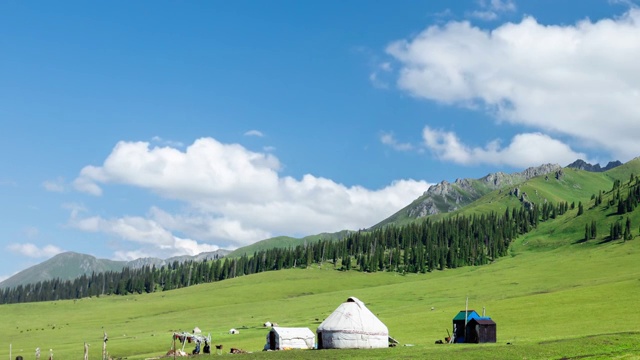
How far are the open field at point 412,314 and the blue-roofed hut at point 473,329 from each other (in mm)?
1757

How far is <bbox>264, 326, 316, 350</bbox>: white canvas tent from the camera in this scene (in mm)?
62812

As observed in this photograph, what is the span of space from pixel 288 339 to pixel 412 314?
36.5 metres

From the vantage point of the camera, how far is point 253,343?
71.3 metres

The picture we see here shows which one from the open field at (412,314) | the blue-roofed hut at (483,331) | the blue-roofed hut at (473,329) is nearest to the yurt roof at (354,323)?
the open field at (412,314)

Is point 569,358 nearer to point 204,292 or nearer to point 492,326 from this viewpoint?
point 492,326

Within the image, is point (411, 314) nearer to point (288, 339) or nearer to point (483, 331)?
point (483, 331)

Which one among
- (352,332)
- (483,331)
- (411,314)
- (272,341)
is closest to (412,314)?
(411,314)

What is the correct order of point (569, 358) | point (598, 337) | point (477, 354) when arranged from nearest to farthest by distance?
point (569, 358) < point (477, 354) < point (598, 337)

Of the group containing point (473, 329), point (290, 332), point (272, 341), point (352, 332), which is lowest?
point (272, 341)

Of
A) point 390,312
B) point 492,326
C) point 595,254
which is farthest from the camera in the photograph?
point 595,254

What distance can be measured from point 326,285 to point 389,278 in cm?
2408

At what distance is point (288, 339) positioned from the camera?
6325 cm

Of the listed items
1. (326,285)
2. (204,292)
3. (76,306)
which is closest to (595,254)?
(326,285)

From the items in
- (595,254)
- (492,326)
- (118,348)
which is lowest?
(118,348)
